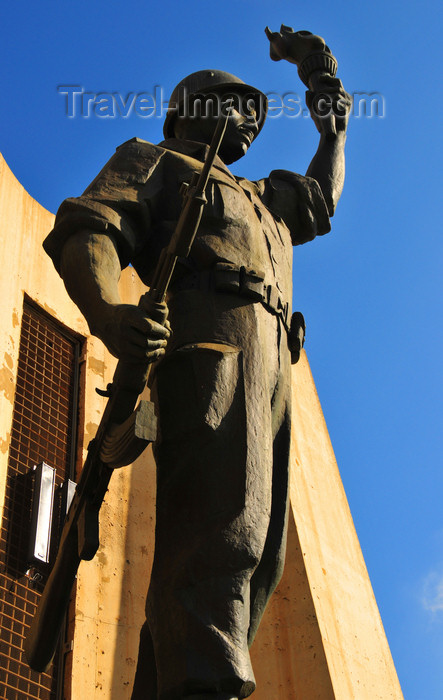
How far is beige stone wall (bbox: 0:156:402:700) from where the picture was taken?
5.73m

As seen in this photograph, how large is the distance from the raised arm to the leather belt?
102cm

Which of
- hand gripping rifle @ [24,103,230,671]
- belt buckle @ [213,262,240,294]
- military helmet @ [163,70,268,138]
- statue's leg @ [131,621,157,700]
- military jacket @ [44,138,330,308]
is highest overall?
military helmet @ [163,70,268,138]

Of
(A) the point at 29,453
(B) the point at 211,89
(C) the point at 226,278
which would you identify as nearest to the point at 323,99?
(B) the point at 211,89

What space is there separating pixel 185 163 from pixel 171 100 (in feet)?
2.31

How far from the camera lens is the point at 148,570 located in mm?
6199

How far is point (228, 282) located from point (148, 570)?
338 cm

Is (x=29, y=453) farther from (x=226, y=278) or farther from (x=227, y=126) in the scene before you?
(x=226, y=278)

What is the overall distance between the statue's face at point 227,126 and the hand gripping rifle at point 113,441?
3.36ft

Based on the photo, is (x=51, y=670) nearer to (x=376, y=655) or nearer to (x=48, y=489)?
(x=48, y=489)

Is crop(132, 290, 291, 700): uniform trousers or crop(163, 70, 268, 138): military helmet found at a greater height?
crop(163, 70, 268, 138): military helmet

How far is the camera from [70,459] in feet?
21.8

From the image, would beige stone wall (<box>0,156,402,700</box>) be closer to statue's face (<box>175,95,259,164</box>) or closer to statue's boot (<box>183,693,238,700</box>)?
statue's face (<box>175,95,259,164</box>)

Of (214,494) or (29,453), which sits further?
(29,453)

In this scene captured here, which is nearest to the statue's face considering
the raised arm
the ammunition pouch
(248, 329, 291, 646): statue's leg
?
the raised arm
